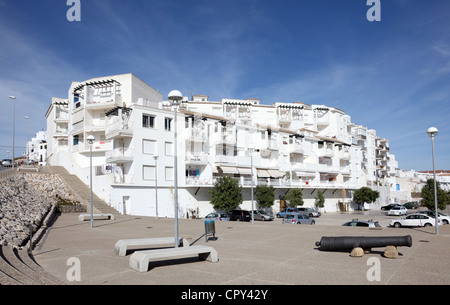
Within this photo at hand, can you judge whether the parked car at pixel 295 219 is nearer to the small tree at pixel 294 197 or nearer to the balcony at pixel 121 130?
the small tree at pixel 294 197

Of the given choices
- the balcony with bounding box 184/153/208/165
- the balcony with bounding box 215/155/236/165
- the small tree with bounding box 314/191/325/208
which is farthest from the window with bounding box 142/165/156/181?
the small tree with bounding box 314/191/325/208

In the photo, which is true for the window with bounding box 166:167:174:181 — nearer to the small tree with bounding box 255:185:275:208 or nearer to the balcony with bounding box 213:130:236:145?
the balcony with bounding box 213:130:236:145

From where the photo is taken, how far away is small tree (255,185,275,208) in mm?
44059

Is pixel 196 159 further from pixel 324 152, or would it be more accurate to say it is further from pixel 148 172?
pixel 324 152

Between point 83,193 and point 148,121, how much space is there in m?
10.2

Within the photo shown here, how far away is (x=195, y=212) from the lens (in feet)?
132

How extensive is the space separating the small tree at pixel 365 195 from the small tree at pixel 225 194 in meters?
29.9

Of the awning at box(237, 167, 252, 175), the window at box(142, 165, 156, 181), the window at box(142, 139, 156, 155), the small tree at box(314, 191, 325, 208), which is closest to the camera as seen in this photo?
the window at box(142, 165, 156, 181)

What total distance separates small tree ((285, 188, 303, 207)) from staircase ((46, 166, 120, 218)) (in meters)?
25.0

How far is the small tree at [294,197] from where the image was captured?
4750 cm

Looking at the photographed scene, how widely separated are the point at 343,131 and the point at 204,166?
46.0m

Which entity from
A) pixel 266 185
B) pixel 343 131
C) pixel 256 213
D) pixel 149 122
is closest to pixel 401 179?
pixel 343 131
